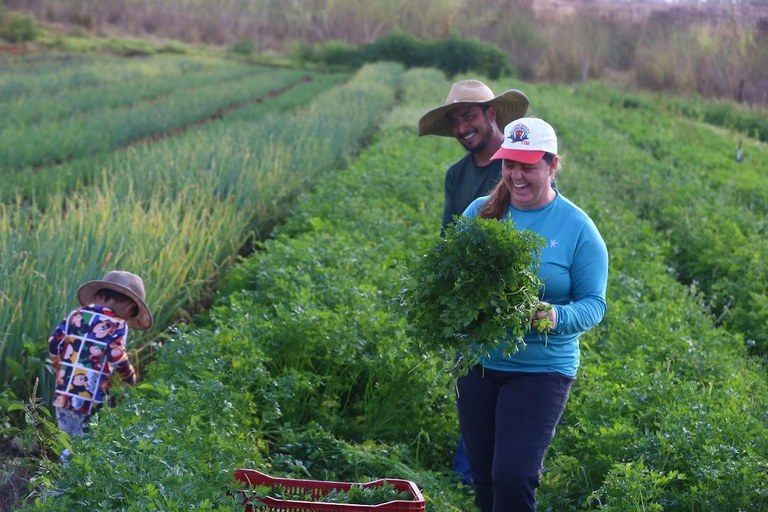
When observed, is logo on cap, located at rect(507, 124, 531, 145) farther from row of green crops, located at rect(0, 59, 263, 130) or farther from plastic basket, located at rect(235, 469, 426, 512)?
row of green crops, located at rect(0, 59, 263, 130)

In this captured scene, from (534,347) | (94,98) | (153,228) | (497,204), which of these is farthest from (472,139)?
(94,98)

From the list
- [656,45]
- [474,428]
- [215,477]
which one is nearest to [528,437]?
[474,428]

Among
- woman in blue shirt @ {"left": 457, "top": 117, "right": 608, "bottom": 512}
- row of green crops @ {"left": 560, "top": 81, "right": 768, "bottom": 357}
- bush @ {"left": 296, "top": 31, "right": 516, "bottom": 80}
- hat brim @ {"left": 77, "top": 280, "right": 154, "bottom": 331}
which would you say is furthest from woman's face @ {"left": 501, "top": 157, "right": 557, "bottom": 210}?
bush @ {"left": 296, "top": 31, "right": 516, "bottom": 80}

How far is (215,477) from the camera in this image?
3617mm

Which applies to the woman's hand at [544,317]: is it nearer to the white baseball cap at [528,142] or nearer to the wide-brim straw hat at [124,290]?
the white baseball cap at [528,142]

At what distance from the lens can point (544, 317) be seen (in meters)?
3.67

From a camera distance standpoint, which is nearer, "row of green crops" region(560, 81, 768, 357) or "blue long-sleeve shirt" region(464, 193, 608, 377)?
"blue long-sleeve shirt" region(464, 193, 608, 377)

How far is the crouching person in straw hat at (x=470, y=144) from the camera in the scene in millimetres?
5168

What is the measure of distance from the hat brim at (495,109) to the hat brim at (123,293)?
1.94 m

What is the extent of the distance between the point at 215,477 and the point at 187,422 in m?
0.65

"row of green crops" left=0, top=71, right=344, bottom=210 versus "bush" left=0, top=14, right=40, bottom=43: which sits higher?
"row of green crops" left=0, top=71, right=344, bottom=210

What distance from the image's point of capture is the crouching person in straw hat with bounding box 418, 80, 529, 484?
5168mm

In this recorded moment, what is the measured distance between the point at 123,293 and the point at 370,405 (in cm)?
160

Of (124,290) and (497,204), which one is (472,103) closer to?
(497,204)
